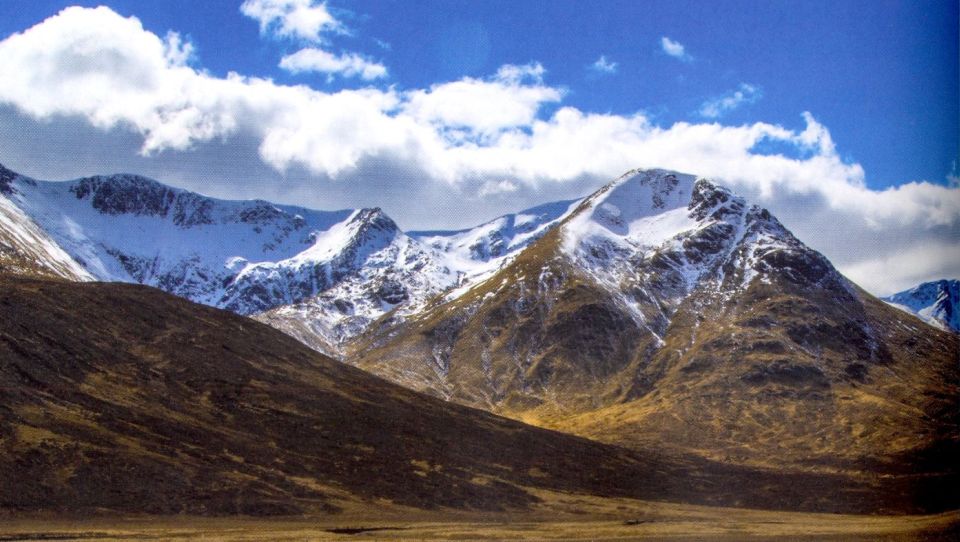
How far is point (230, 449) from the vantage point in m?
157

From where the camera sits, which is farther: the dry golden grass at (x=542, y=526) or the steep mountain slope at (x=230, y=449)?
the steep mountain slope at (x=230, y=449)

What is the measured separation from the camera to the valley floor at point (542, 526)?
375ft

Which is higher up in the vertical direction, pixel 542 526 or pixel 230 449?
pixel 230 449

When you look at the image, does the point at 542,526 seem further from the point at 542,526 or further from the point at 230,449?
the point at 230,449

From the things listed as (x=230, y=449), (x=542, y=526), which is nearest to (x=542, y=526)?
(x=542, y=526)

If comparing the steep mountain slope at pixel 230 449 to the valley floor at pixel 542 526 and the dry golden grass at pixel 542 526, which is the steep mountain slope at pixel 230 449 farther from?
the valley floor at pixel 542 526

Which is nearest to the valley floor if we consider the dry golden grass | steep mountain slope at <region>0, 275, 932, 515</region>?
the dry golden grass

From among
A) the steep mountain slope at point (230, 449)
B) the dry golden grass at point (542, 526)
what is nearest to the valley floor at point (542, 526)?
the dry golden grass at point (542, 526)

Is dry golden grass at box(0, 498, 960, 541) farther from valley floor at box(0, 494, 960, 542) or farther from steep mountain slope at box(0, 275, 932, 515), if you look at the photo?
steep mountain slope at box(0, 275, 932, 515)

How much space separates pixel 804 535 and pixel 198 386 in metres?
110

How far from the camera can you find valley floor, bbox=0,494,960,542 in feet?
375

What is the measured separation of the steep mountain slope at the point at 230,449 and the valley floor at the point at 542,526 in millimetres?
5566

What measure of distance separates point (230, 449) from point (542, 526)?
53817 millimetres

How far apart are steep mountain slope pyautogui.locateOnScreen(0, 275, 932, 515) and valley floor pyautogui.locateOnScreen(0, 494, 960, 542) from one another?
5566 millimetres
